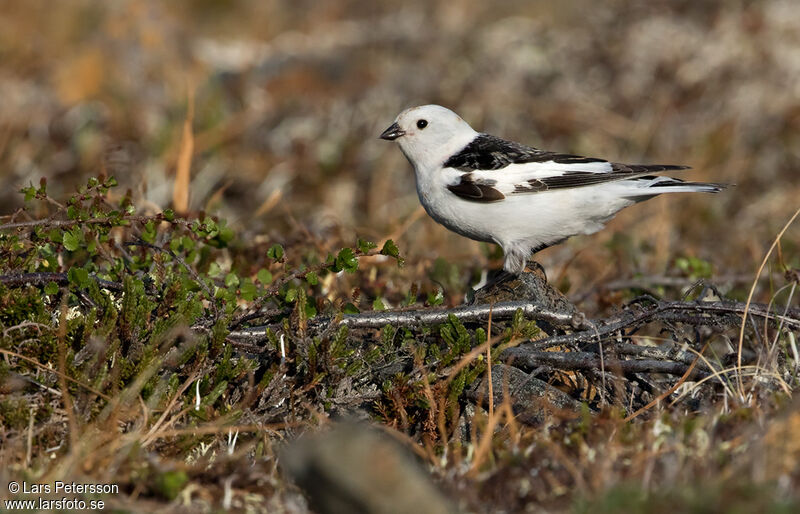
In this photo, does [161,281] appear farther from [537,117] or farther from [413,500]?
[537,117]

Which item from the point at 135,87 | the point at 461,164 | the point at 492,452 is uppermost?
the point at 135,87

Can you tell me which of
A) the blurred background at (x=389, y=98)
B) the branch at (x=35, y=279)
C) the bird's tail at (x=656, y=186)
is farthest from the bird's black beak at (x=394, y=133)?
the blurred background at (x=389, y=98)

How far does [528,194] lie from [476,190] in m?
0.30

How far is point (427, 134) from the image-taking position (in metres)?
4.99

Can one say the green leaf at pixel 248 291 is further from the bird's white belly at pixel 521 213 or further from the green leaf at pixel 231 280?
the bird's white belly at pixel 521 213

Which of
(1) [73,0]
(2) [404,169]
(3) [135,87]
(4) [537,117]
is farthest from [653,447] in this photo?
(1) [73,0]

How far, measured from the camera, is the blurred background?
28.4 ft

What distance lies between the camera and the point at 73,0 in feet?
35.8

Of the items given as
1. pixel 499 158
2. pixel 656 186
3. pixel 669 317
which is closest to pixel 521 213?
pixel 499 158

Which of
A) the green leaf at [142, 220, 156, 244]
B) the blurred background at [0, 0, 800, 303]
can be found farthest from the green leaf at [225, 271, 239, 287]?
the blurred background at [0, 0, 800, 303]

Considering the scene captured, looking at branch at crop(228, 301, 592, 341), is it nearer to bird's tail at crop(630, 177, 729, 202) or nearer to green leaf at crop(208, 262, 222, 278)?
green leaf at crop(208, 262, 222, 278)

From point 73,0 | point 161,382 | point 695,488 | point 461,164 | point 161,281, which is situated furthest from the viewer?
point 73,0

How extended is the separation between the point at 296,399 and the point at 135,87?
705 cm

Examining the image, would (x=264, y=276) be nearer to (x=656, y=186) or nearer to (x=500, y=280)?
(x=500, y=280)
